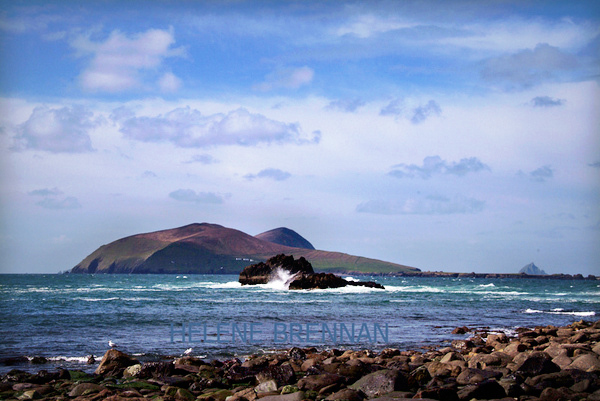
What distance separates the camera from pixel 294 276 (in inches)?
2638

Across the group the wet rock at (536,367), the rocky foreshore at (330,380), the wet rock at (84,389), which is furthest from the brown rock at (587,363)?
the wet rock at (84,389)

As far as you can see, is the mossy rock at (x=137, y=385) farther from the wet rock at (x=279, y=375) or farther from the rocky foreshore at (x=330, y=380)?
the wet rock at (x=279, y=375)

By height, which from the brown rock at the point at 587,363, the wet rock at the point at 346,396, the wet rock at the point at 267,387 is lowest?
the wet rock at the point at 267,387

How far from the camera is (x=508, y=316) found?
1083 inches

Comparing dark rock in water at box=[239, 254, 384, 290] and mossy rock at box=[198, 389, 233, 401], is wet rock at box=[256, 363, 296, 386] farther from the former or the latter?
dark rock in water at box=[239, 254, 384, 290]

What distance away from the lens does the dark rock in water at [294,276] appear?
208 feet

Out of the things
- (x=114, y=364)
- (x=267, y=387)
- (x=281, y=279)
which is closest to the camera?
(x=267, y=387)

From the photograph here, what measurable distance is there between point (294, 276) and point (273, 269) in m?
6.70

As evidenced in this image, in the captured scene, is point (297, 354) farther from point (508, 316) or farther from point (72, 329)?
point (508, 316)

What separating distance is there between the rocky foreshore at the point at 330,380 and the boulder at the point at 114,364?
0.07 feet

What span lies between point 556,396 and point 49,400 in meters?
7.71

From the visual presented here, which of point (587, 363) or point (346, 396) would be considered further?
point (587, 363)

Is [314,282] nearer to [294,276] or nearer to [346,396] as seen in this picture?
[294,276]

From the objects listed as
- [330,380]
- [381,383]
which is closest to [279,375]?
[330,380]
